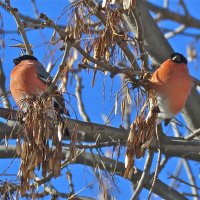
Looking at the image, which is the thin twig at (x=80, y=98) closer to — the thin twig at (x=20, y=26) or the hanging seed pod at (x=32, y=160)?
the thin twig at (x=20, y=26)

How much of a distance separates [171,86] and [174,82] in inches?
0.9

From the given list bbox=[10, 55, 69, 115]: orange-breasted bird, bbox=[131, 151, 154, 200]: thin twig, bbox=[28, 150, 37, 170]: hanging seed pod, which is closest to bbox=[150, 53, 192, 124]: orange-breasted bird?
bbox=[131, 151, 154, 200]: thin twig

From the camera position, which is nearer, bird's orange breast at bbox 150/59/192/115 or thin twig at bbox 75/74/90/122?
bird's orange breast at bbox 150/59/192/115

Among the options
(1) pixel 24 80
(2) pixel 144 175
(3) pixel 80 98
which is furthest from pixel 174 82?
(3) pixel 80 98

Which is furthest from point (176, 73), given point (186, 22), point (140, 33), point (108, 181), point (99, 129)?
point (186, 22)

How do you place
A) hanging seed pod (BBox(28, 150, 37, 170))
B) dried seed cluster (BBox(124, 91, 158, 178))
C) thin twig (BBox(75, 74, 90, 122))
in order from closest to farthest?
hanging seed pod (BBox(28, 150, 37, 170)), dried seed cluster (BBox(124, 91, 158, 178)), thin twig (BBox(75, 74, 90, 122))

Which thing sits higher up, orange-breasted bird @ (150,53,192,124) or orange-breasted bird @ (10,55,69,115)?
orange-breasted bird @ (10,55,69,115)

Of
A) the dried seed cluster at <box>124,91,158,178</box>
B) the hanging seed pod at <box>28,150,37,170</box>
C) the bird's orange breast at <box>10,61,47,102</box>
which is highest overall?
the bird's orange breast at <box>10,61,47,102</box>

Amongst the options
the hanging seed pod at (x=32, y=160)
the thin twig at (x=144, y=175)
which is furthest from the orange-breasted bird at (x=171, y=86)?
the hanging seed pod at (x=32, y=160)

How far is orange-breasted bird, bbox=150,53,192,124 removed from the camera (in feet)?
7.07

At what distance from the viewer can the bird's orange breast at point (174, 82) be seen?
7.13 ft

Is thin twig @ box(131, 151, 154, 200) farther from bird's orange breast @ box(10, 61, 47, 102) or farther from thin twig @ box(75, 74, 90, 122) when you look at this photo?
thin twig @ box(75, 74, 90, 122)

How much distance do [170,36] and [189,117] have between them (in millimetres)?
1053

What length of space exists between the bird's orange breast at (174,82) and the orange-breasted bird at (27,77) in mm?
462
